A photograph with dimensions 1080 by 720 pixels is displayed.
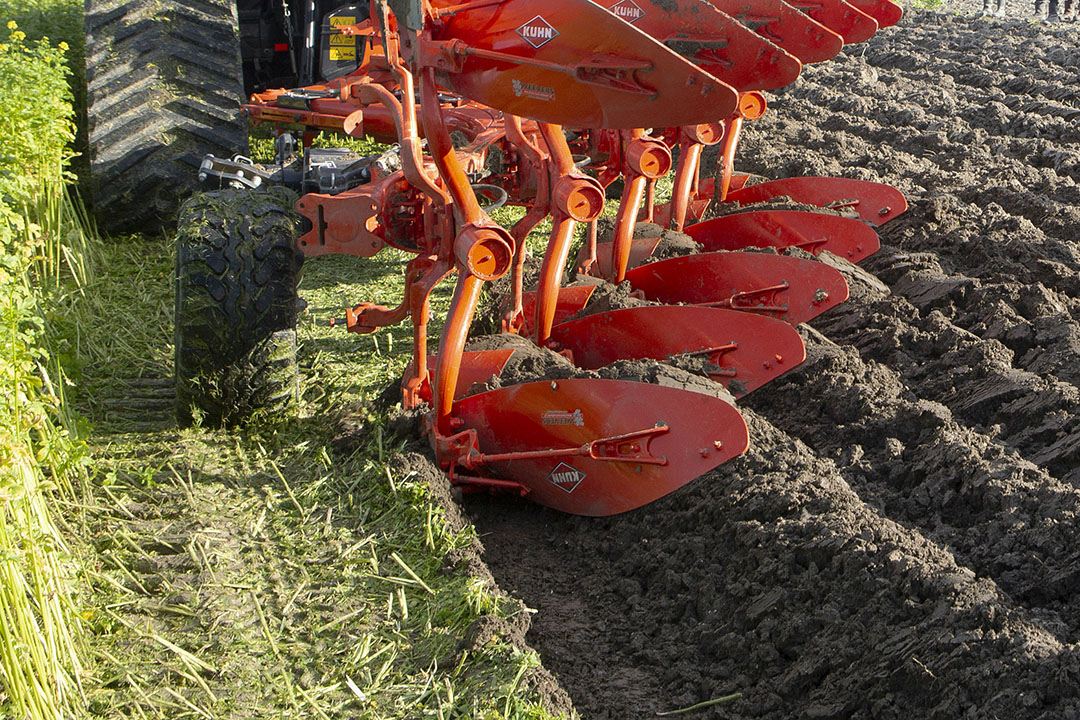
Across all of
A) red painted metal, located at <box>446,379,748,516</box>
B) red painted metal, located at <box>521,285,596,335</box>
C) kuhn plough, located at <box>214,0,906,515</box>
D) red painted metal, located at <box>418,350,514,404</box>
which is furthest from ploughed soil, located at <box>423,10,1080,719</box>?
red painted metal, located at <box>521,285,596,335</box>

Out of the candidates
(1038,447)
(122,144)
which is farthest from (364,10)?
(1038,447)

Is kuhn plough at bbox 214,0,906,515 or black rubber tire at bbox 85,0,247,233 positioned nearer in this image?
kuhn plough at bbox 214,0,906,515

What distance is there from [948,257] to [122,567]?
14.7 ft

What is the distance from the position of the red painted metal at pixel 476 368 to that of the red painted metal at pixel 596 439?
0.29m

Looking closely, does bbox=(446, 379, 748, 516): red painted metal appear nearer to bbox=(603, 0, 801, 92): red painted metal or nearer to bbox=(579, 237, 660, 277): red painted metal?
bbox=(603, 0, 801, 92): red painted metal

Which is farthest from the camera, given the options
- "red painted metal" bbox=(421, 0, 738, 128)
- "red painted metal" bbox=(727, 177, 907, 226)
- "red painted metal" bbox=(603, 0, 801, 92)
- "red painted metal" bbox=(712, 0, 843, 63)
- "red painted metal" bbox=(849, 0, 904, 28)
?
"red painted metal" bbox=(727, 177, 907, 226)

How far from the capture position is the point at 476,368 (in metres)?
4.50

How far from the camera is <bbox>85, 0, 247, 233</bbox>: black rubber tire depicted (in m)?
6.36

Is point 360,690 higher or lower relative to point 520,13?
lower

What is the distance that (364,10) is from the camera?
24.1 feet

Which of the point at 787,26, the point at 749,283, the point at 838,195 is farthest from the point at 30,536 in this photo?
the point at 838,195

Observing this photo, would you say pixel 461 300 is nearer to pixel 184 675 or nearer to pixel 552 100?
pixel 552 100

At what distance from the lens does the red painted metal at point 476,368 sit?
4.48m

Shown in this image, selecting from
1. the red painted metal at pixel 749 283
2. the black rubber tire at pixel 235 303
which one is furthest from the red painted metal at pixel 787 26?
the black rubber tire at pixel 235 303
